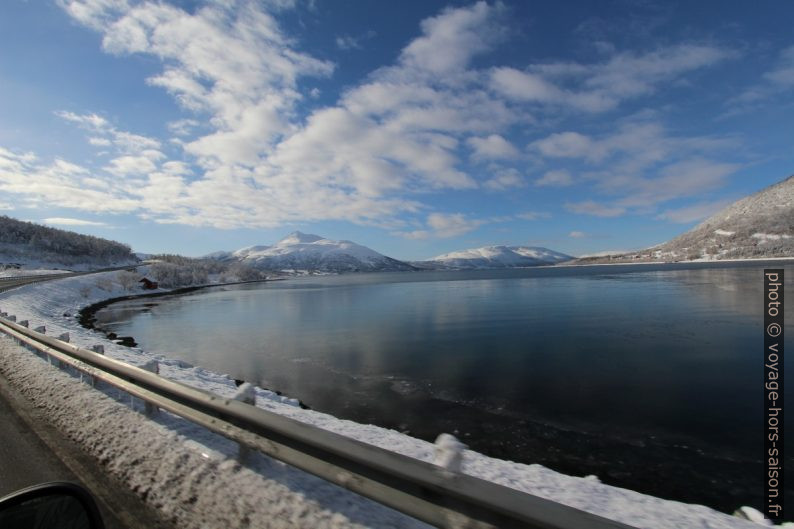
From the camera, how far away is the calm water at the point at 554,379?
9.17 metres

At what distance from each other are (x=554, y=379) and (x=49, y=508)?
1543cm

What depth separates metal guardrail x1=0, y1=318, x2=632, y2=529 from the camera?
250 cm

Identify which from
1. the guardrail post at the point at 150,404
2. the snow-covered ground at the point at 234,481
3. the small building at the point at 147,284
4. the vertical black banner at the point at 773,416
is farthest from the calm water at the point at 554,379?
the small building at the point at 147,284

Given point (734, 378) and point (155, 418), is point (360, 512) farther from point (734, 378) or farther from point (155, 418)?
point (734, 378)

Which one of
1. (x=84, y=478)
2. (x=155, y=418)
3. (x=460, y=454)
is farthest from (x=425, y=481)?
(x=155, y=418)

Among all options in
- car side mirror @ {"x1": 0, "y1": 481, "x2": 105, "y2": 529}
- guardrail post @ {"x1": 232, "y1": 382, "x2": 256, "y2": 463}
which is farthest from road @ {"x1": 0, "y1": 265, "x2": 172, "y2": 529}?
car side mirror @ {"x1": 0, "y1": 481, "x2": 105, "y2": 529}

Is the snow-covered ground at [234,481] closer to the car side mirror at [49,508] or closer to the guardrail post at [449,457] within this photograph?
the guardrail post at [449,457]

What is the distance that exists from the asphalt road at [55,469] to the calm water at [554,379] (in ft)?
24.3

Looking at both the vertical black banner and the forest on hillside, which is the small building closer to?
the forest on hillside

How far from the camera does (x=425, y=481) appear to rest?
2998 millimetres

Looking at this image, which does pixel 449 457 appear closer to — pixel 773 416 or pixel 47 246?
pixel 773 416

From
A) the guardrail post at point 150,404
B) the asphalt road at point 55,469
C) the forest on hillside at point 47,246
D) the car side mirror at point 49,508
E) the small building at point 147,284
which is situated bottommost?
the small building at point 147,284

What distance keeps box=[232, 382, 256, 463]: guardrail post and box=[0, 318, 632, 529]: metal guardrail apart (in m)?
0.10

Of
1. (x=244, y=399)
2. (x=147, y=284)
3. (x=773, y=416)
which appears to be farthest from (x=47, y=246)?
(x=773, y=416)
